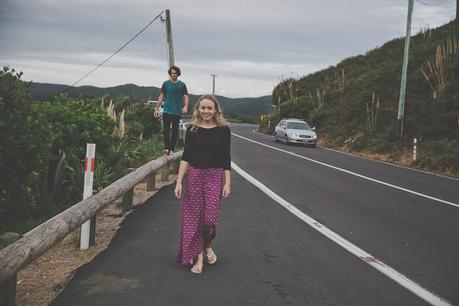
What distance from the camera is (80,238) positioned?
17.1 feet

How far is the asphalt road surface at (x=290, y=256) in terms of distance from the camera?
3924mm

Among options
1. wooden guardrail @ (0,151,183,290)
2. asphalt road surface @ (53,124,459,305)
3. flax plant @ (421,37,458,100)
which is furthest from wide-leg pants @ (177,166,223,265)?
flax plant @ (421,37,458,100)

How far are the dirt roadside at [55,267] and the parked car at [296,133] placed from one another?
19.2 m

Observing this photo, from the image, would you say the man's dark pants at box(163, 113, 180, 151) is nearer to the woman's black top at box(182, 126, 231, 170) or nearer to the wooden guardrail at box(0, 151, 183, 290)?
the wooden guardrail at box(0, 151, 183, 290)

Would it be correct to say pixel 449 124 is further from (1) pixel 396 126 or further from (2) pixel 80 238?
(2) pixel 80 238

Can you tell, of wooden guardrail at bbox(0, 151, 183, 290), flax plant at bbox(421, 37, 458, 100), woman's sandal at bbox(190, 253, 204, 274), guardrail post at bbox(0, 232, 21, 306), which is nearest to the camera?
wooden guardrail at bbox(0, 151, 183, 290)

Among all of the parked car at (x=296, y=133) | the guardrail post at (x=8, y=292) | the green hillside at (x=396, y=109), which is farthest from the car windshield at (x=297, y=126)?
the guardrail post at (x=8, y=292)

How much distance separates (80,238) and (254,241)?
2.07 m

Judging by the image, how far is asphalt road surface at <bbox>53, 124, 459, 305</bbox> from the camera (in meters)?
3.92

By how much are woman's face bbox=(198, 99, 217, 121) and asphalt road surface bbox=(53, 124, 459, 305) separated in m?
1.56

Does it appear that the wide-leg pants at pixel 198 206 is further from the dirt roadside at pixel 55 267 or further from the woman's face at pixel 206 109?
the dirt roadside at pixel 55 267

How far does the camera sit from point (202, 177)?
4.60 meters

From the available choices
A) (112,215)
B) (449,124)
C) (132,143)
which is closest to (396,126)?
(449,124)

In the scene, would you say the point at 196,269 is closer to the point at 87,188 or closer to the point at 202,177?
the point at 202,177
